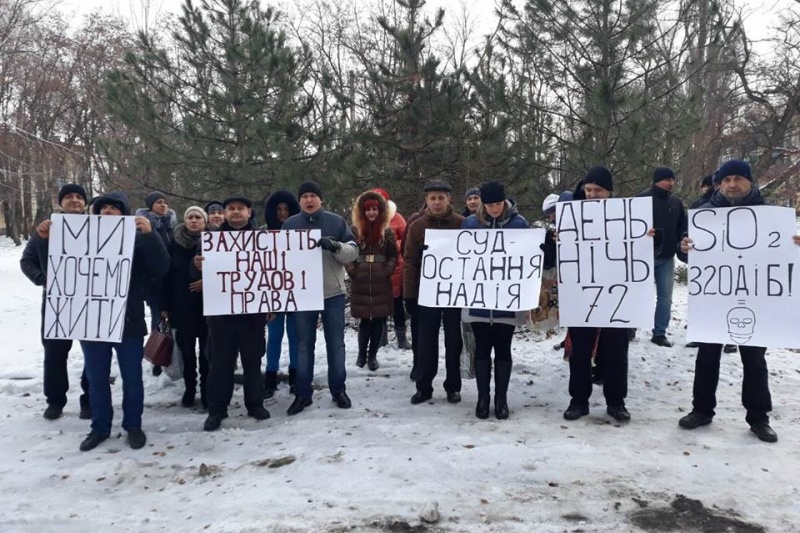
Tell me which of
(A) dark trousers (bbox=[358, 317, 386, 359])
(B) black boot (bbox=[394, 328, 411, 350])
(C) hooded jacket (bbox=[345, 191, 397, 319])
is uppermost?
(C) hooded jacket (bbox=[345, 191, 397, 319])

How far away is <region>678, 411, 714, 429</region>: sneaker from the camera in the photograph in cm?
459

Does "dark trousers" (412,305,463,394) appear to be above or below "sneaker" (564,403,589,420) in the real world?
above

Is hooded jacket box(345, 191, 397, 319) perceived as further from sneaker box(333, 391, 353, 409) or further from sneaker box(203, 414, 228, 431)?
sneaker box(203, 414, 228, 431)

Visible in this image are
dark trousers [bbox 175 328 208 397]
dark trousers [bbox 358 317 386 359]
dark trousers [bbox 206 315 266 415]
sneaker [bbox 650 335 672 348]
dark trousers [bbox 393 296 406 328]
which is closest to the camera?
dark trousers [bbox 206 315 266 415]

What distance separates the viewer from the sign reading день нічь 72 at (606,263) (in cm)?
466

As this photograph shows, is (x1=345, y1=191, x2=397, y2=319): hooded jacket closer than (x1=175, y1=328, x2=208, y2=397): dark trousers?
No

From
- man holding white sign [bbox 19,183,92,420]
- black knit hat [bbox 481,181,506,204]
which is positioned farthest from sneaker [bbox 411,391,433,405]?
man holding white sign [bbox 19,183,92,420]

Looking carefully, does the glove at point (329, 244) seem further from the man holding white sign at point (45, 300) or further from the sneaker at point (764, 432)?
the sneaker at point (764, 432)

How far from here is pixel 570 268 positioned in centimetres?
487

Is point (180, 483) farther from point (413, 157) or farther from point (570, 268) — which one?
point (413, 157)

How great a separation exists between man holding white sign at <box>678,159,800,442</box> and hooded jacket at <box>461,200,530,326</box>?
1316mm

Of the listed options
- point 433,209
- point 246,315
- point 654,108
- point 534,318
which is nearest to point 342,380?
point 246,315

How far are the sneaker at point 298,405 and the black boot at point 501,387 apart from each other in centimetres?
175

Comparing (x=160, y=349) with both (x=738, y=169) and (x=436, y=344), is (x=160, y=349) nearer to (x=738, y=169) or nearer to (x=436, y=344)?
(x=436, y=344)
